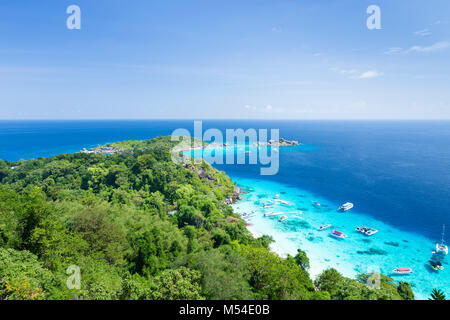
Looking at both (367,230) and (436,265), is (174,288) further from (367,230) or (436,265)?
(367,230)

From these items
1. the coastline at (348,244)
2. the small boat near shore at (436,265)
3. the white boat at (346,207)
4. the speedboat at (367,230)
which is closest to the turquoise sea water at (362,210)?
the coastline at (348,244)

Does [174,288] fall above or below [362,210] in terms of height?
above

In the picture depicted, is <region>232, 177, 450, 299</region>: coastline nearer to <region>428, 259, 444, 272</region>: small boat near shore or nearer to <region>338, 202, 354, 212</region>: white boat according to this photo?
<region>428, 259, 444, 272</region>: small boat near shore

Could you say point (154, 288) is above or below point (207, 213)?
above

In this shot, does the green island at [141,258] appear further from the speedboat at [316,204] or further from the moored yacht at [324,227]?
the speedboat at [316,204]

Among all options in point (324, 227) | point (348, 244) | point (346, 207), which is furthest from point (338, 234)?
point (346, 207)

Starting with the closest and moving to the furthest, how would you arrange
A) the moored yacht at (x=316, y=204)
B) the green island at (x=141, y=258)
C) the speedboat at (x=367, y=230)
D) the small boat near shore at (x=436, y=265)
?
the green island at (x=141, y=258) < the small boat near shore at (x=436, y=265) < the speedboat at (x=367, y=230) < the moored yacht at (x=316, y=204)
